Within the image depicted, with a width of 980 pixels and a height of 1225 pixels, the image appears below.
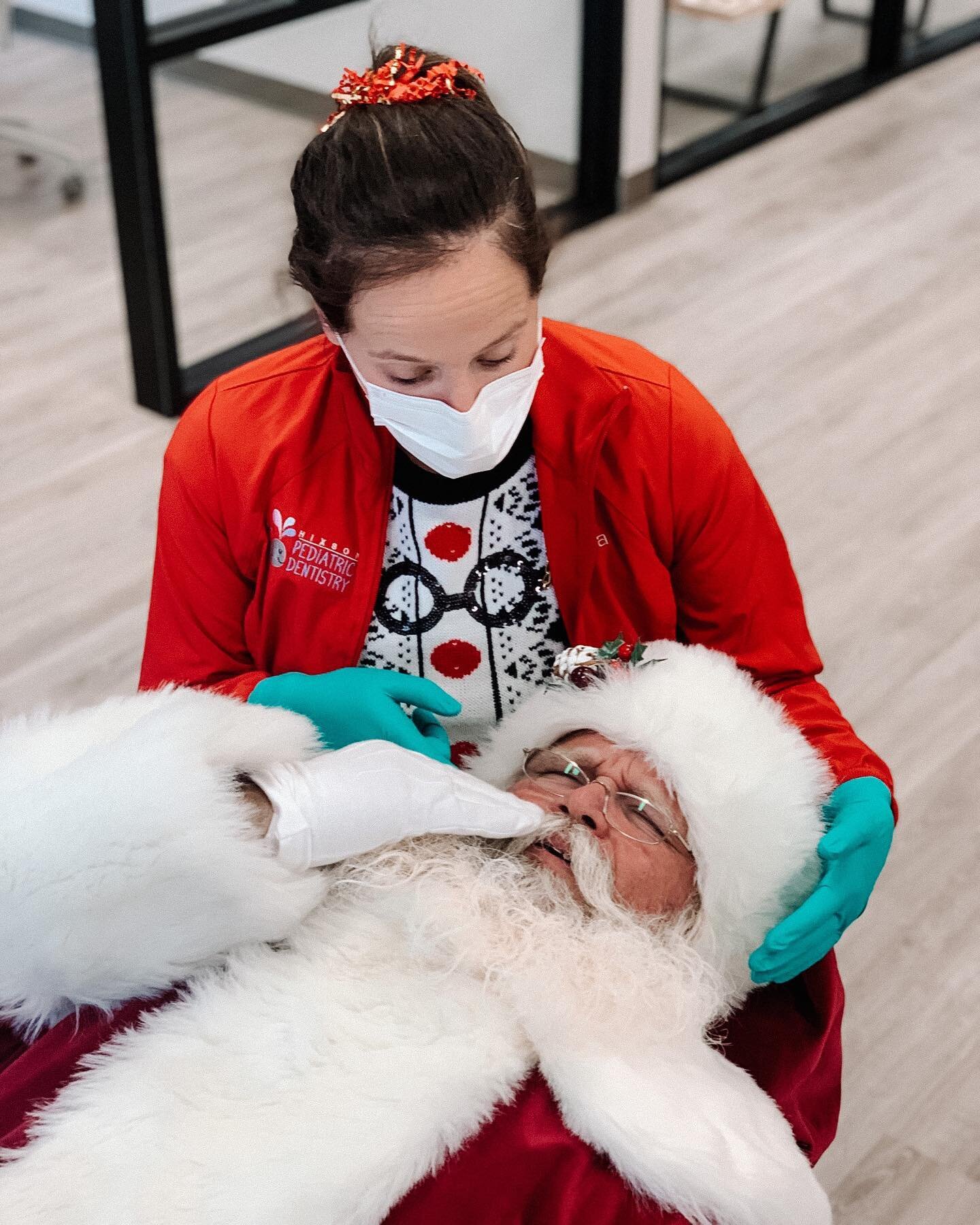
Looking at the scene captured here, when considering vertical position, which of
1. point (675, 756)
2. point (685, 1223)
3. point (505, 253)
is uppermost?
point (505, 253)

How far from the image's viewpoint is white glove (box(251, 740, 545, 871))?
49.0 inches

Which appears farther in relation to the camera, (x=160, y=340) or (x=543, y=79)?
(x=543, y=79)

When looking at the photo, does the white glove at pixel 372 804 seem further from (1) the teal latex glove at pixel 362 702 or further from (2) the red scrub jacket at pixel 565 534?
(2) the red scrub jacket at pixel 565 534


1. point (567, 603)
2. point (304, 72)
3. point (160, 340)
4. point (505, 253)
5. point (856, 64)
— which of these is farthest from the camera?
point (856, 64)

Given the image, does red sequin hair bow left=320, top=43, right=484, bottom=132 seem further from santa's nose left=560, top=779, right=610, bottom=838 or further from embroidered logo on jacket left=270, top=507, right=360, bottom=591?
santa's nose left=560, top=779, right=610, bottom=838

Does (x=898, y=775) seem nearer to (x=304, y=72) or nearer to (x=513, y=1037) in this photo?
(x=513, y=1037)

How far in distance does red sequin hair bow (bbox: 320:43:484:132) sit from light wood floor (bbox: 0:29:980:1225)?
1.37 meters

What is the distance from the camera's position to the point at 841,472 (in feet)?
10.2

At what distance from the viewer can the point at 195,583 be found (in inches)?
59.9

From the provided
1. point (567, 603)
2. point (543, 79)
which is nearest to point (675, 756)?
point (567, 603)

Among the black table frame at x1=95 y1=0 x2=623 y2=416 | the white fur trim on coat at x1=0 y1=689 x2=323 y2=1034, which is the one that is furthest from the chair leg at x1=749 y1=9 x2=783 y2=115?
the white fur trim on coat at x1=0 y1=689 x2=323 y2=1034

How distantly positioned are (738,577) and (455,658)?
321 millimetres

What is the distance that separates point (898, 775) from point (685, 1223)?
1.34 meters

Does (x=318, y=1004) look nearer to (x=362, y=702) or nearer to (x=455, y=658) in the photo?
(x=362, y=702)
